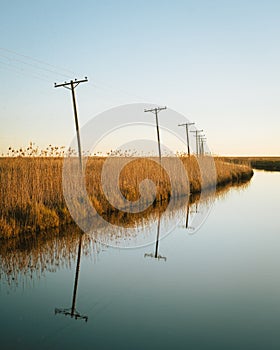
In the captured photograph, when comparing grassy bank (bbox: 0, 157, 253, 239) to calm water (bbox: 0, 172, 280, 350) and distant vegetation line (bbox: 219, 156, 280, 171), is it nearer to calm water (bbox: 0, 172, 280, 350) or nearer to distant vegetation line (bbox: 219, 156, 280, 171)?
calm water (bbox: 0, 172, 280, 350)

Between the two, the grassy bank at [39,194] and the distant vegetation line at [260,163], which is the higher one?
the distant vegetation line at [260,163]

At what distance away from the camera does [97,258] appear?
6.19 m

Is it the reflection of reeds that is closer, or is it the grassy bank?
the reflection of reeds

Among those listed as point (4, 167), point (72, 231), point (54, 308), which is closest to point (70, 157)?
point (4, 167)

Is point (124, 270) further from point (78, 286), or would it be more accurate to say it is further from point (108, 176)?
point (108, 176)

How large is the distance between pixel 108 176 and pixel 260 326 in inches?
338

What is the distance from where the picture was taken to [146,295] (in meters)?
4.52

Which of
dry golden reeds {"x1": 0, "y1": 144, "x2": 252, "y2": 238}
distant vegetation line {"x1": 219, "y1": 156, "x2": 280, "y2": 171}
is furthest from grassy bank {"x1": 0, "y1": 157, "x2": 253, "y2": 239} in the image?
distant vegetation line {"x1": 219, "y1": 156, "x2": 280, "y2": 171}

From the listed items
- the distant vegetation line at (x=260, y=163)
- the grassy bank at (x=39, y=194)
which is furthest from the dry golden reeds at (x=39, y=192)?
the distant vegetation line at (x=260, y=163)

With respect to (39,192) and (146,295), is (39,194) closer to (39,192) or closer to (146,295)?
(39,192)

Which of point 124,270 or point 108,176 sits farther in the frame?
point 108,176

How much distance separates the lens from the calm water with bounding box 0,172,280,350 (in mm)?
3480

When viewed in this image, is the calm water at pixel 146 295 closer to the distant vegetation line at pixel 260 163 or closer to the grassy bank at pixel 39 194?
the grassy bank at pixel 39 194

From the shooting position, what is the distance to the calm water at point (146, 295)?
3.48 m
